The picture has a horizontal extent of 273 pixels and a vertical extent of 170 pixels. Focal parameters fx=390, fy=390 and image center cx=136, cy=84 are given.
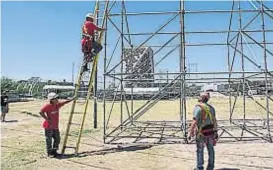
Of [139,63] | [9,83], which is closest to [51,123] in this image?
[139,63]

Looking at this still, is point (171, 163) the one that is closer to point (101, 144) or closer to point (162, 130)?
point (101, 144)

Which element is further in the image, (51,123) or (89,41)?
(89,41)

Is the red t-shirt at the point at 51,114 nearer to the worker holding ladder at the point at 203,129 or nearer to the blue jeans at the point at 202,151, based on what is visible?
the worker holding ladder at the point at 203,129

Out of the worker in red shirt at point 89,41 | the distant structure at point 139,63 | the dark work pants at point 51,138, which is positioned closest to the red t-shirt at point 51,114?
the dark work pants at point 51,138

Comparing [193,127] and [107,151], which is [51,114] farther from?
[193,127]

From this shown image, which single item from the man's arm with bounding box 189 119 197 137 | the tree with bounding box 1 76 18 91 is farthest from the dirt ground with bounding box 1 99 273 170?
the tree with bounding box 1 76 18 91

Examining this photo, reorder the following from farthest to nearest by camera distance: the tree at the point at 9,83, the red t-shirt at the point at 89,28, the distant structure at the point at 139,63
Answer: the tree at the point at 9,83 → the distant structure at the point at 139,63 → the red t-shirt at the point at 89,28

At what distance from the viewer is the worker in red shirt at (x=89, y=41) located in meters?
9.75

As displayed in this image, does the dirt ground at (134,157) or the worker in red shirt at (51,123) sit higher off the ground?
the worker in red shirt at (51,123)

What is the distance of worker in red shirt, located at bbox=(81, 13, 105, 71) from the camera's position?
32.0 ft

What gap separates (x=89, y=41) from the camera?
32.4 ft

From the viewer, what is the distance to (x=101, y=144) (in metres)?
11.1

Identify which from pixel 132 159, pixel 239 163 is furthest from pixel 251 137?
pixel 132 159

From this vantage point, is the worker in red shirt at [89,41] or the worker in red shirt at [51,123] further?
the worker in red shirt at [89,41]
